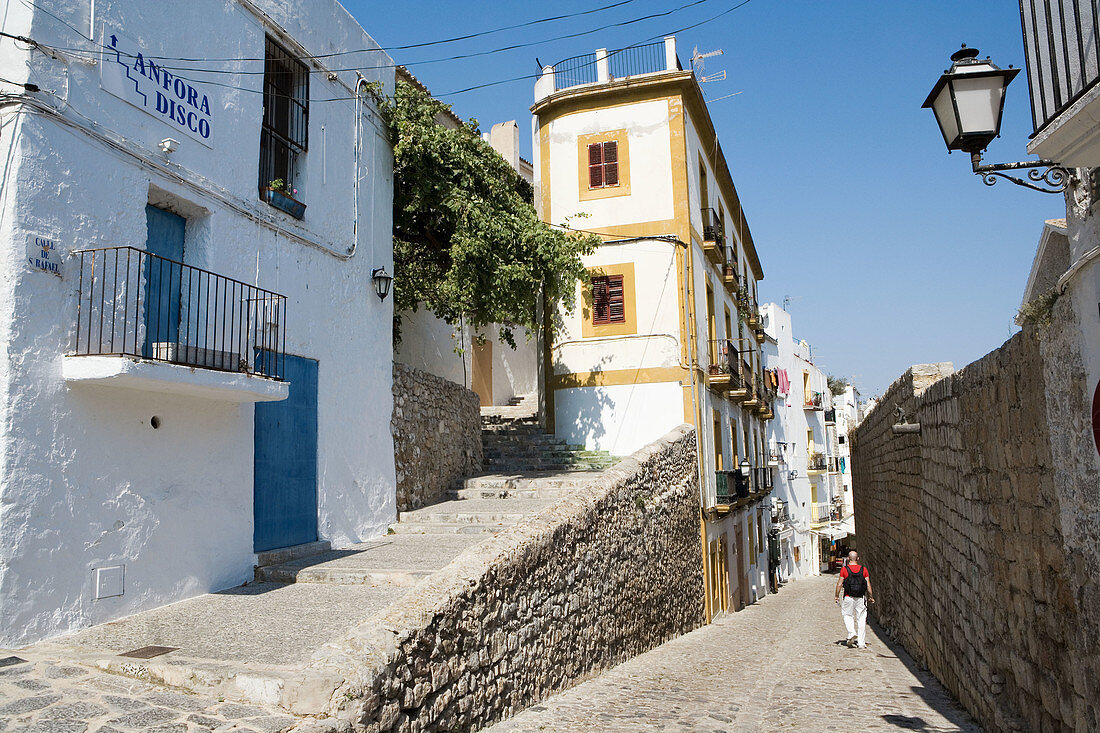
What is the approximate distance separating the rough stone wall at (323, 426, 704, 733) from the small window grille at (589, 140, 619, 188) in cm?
643

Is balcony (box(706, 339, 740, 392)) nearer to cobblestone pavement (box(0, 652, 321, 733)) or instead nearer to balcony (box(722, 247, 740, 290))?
balcony (box(722, 247, 740, 290))

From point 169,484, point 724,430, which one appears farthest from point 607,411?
point 169,484

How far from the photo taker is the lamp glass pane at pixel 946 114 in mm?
4270

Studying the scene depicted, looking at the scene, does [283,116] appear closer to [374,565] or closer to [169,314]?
[169,314]

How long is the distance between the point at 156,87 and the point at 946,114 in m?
6.65

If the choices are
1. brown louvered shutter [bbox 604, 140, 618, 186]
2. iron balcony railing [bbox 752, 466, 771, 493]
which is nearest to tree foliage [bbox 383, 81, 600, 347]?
brown louvered shutter [bbox 604, 140, 618, 186]

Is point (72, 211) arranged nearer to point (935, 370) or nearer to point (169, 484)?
point (169, 484)

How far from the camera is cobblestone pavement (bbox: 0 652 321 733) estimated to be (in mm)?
4117

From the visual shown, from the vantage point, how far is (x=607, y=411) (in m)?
15.1

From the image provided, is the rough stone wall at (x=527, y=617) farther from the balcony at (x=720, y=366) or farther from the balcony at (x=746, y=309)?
the balcony at (x=746, y=309)

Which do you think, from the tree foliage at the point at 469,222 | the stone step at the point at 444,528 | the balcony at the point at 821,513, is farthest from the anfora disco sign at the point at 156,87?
the balcony at the point at 821,513

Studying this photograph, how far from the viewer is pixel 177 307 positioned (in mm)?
7500

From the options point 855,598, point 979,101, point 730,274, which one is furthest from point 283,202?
point 730,274

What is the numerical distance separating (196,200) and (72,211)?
1488 mm
